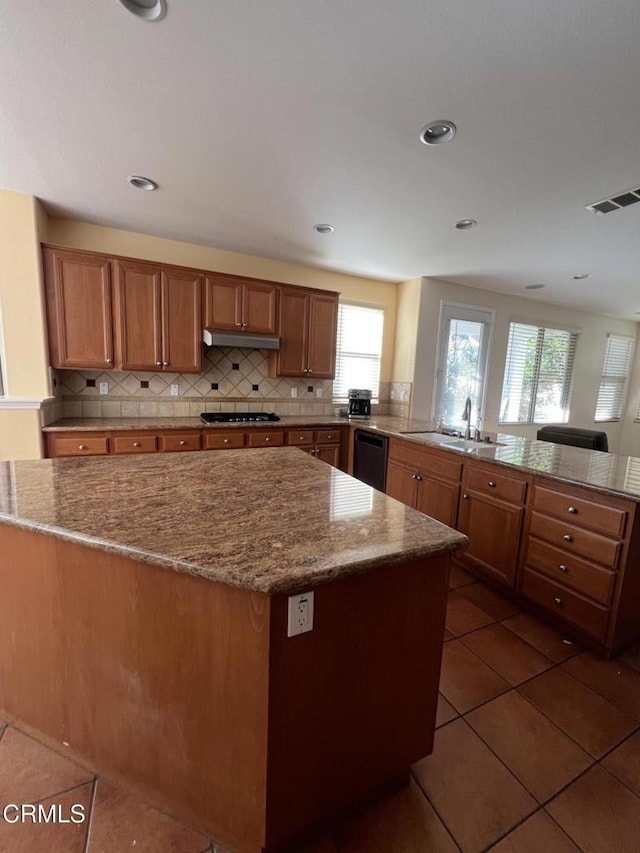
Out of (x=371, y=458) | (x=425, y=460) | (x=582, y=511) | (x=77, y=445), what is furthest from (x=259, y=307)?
(x=582, y=511)

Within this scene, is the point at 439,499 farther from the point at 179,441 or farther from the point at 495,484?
the point at 179,441

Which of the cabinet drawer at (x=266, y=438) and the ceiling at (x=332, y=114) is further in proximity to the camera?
the cabinet drawer at (x=266, y=438)

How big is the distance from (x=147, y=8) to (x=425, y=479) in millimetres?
2937

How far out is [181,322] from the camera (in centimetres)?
332

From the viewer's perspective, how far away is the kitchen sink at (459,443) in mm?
2714

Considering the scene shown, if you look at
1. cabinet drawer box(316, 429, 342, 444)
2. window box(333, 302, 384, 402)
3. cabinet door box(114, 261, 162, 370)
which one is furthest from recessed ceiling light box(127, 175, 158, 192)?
cabinet drawer box(316, 429, 342, 444)

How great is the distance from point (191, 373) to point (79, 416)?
42.5 inches

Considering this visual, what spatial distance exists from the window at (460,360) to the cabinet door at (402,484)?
1419 mm

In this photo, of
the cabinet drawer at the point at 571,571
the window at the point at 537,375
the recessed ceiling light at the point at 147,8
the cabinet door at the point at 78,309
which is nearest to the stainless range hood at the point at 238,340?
the cabinet door at the point at 78,309

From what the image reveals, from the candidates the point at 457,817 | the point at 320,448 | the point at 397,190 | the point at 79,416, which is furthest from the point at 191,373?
the point at 457,817

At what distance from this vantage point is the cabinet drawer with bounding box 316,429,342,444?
3.84 meters

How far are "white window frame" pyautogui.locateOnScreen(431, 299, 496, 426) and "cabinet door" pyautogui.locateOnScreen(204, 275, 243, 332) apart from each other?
2.43 metres

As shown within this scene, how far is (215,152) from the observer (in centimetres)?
202

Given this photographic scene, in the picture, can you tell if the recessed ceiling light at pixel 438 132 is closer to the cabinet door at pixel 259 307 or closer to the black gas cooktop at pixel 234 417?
the cabinet door at pixel 259 307
